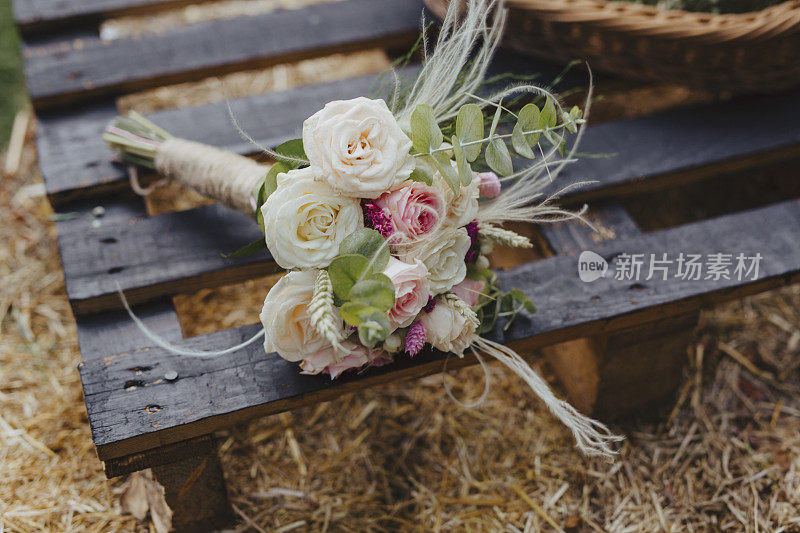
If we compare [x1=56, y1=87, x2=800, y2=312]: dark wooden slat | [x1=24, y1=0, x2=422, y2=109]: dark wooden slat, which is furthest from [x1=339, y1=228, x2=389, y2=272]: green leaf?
[x1=24, y1=0, x2=422, y2=109]: dark wooden slat

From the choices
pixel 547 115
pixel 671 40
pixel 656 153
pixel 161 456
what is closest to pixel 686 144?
pixel 656 153

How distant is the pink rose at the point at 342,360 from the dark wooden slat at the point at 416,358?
A: 43 millimetres

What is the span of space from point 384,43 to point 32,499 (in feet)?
3.27

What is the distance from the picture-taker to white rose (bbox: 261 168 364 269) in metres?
0.76

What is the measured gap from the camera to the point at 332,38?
55.9 inches

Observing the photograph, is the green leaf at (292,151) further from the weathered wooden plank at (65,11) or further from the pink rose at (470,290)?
the weathered wooden plank at (65,11)

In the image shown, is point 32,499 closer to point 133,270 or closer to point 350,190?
point 133,270

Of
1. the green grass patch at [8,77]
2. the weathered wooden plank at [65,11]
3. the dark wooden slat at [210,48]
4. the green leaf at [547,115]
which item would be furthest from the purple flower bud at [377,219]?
the green grass patch at [8,77]

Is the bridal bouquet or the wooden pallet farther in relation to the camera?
the wooden pallet

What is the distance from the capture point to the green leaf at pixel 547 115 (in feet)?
2.72

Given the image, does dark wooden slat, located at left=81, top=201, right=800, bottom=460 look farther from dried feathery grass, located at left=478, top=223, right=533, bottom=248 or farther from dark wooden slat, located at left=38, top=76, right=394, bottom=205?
dark wooden slat, located at left=38, top=76, right=394, bottom=205

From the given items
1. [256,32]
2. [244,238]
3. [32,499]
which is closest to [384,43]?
[256,32]

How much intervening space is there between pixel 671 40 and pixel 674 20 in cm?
3

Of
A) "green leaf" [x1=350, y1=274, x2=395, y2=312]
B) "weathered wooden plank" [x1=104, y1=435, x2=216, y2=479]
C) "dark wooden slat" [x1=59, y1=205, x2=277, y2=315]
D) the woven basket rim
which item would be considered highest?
the woven basket rim
